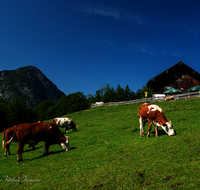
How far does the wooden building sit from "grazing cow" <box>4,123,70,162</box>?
41520mm

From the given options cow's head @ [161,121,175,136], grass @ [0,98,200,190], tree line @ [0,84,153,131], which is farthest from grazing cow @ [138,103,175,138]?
tree line @ [0,84,153,131]

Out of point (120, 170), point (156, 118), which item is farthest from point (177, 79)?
point (120, 170)

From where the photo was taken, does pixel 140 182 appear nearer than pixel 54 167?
Yes

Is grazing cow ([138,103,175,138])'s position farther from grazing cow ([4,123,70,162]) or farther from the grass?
grazing cow ([4,123,70,162])

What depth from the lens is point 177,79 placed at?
149 feet

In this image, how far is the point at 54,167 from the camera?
762 cm

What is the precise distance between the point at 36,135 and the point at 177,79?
45551 mm

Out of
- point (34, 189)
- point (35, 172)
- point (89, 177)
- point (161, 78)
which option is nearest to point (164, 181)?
point (89, 177)

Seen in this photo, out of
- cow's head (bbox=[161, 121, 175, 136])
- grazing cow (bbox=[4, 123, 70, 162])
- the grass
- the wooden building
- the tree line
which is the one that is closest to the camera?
the grass

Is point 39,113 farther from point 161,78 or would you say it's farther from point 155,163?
point 155,163

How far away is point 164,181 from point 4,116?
3007 inches

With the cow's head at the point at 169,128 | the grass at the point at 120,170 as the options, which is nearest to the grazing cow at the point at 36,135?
the grass at the point at 120,170

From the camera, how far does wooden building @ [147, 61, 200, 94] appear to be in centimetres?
4476

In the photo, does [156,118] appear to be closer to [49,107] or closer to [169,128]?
[169,128]
